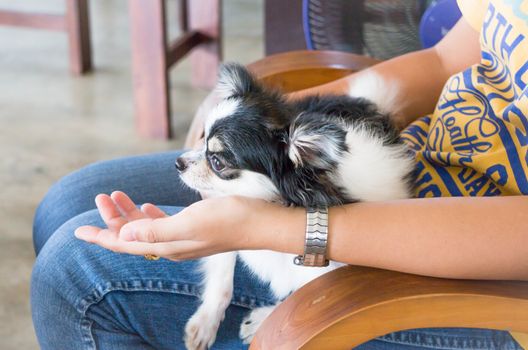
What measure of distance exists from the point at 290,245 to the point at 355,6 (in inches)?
47.1

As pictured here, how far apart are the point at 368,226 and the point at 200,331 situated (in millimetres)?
307

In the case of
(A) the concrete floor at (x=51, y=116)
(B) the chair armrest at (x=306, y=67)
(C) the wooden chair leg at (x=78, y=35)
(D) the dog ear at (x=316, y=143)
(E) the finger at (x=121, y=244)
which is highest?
(D) the dog ear at (x=316, y=143)

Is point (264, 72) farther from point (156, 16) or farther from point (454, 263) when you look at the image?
point (156, 16)

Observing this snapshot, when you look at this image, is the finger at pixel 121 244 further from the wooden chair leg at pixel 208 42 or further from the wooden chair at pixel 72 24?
the wooden chair at pixel 72 24

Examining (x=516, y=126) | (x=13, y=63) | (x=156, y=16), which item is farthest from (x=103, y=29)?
(x=516, y=126)

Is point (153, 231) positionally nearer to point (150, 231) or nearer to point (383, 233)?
point (150, 231)

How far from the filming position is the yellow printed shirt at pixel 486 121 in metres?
0.99

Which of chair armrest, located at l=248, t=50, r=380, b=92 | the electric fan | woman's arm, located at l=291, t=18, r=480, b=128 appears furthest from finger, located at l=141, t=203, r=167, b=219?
the electric fan

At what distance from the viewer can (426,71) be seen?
1.29m

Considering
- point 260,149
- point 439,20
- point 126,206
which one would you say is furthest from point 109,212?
point 439,20

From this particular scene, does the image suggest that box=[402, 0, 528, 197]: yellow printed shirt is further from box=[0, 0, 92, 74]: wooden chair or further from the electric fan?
box=[0, 0, 92, 74]: wooden chair

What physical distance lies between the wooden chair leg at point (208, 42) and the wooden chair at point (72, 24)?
49 cm

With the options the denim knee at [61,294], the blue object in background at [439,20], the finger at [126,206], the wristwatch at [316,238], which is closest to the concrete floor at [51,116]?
the denim knee at [61,294]

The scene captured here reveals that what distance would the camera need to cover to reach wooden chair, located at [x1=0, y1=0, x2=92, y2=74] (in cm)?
305
